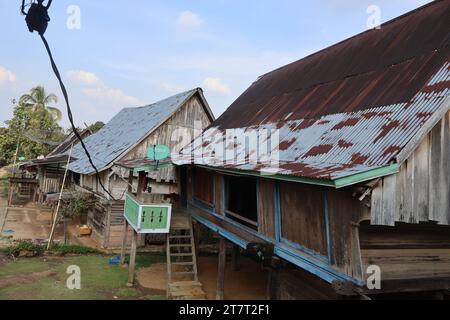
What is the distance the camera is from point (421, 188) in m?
5.25

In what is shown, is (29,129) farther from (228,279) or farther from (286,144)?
(286,144)

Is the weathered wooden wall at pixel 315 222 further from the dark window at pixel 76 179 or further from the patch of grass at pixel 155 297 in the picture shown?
the dark window at pixel 76 179

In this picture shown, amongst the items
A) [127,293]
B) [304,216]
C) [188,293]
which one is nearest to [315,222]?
[304,216]

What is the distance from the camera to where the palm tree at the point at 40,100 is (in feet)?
127

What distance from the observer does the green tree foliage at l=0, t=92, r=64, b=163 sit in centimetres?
3594

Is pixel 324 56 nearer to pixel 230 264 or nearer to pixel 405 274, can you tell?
pixel 405 274

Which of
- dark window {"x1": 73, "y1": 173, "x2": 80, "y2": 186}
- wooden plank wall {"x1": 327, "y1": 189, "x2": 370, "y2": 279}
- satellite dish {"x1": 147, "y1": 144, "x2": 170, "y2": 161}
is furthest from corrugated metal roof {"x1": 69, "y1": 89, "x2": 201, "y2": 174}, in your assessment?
wooden plank wall {"x1": 327, "y1": 189, "x2": 370, "y2": 279}

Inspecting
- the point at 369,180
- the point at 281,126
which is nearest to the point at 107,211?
the point at 281,126

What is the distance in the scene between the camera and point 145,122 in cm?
2103

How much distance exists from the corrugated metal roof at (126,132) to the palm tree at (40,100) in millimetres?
16849

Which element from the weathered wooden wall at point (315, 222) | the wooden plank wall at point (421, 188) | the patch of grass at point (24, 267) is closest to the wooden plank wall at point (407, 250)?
the weathered wooden wall at point (315, 222)

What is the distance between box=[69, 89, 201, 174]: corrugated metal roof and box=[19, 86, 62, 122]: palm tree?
1685cm
